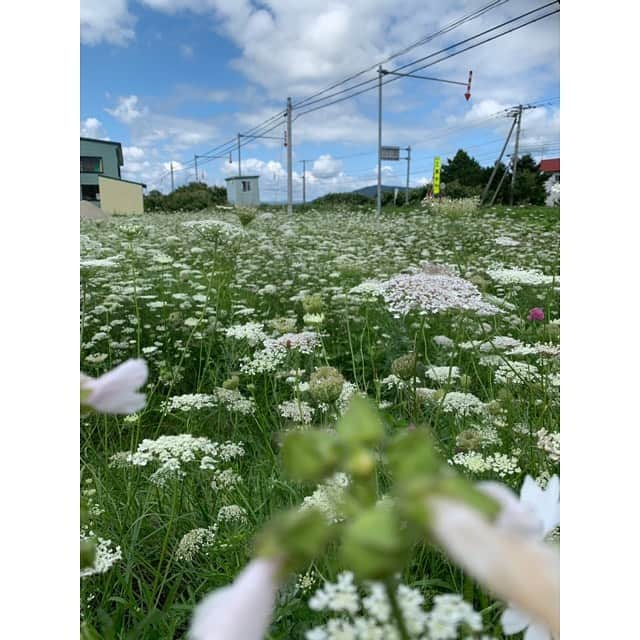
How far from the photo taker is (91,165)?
69 cm

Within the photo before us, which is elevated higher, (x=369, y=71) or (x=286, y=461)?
(x=369, y=71)

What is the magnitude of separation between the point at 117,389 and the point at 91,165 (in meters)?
0.60

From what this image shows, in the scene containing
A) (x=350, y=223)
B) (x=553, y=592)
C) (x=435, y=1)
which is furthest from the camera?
(x=350, y=223)

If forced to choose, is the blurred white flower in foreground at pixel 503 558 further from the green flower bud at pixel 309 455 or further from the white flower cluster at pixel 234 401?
the white flower cluster at pixel 234 401

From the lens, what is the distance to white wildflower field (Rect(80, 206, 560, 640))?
107 millimetres

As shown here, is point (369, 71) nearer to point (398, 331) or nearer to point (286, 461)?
point (398, 331)

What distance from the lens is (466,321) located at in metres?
1.13

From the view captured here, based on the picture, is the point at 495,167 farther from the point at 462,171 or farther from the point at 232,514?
the point at 232,514

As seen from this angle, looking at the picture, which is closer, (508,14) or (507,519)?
(507,519)

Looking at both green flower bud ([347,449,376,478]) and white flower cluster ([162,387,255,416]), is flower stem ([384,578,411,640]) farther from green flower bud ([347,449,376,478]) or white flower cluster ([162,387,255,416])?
white flower cluster ([162,387,255,416])

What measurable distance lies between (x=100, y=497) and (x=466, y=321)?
746mm

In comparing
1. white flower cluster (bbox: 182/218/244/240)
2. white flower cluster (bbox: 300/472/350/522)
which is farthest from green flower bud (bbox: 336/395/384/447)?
white flower cluster (bbox: 182/218/244/240)
